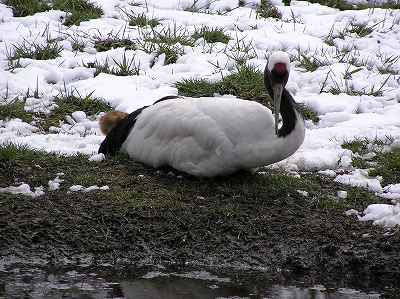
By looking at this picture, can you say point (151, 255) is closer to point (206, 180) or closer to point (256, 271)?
point (256, 271)

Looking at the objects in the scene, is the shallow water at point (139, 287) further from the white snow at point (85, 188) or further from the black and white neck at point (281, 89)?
→ the black and white neck at point (281, 89)

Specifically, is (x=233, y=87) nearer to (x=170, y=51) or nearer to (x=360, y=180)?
(x=170, y=51)

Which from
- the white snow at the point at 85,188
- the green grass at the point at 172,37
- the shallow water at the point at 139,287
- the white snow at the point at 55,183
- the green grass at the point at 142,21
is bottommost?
the shallow water at the point at 139,287

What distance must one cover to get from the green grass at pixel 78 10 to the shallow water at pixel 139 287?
5.06 m

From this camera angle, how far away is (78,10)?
34.9 ft

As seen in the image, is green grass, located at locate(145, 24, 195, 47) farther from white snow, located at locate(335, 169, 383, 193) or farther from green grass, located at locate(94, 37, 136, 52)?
white snow, located at locate(335, 169, 383, 193)

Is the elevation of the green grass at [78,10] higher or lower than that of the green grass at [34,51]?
higher

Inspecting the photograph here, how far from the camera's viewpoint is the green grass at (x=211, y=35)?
10.0 meters

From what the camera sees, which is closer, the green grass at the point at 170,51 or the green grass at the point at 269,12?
the green grass at the point at 170,51

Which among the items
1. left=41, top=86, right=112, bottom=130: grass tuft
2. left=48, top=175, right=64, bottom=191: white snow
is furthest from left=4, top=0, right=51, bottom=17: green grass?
left=48, top=175, right=64, bottom=191: white snow

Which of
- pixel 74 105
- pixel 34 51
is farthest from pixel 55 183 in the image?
pixel 34 51

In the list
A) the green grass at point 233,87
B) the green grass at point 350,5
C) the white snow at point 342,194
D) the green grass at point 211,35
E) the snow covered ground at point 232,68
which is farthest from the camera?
the green grass at point 350,5

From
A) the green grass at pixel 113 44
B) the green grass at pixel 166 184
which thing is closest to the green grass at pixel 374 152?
the green grass at pixel 166 184

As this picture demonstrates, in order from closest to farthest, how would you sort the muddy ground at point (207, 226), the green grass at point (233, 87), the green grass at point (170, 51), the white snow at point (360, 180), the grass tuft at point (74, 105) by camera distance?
the muddy ground at point (207, 226) → the white snow at point (360, 180) → the grass tuft at point (74, 105) → the green grass at point (233, 87) → the green grass at point (170, 51)
